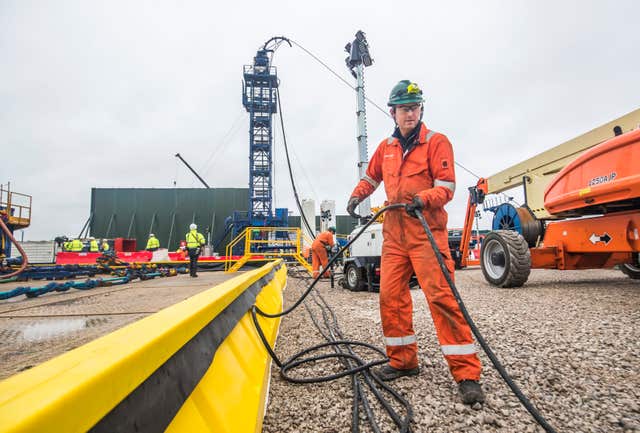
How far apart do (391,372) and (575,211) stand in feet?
14.5

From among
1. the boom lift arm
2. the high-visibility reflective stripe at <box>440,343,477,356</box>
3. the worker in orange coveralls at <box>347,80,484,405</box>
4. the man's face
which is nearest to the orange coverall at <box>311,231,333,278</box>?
the boom lift arm

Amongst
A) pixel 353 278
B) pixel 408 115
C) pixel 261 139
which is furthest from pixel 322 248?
pixel 261 139

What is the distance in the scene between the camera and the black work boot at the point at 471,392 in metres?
1.68

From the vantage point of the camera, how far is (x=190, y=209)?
2378 centimetres

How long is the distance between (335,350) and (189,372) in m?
1.77

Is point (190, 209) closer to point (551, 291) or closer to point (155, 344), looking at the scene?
point (551, 291)

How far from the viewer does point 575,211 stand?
4719mm

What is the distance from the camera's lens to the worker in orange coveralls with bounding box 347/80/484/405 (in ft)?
6.19

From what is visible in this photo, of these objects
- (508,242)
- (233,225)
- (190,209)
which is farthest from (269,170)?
(508,242)

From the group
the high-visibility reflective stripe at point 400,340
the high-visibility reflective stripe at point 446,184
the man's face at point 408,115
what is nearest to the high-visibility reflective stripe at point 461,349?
the high-visibility reflective stripe at point 400,340

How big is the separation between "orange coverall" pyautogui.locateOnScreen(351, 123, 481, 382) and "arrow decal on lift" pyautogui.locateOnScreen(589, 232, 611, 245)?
12.2ft

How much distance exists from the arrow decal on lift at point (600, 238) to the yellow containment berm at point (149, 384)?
16.7 feet

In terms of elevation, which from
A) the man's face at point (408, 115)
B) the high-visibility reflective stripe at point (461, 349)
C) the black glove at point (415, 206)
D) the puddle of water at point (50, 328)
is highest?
the man's face at point (408, 115)

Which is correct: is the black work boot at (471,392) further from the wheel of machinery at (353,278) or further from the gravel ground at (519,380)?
the wheel of machinery at (353,278)
